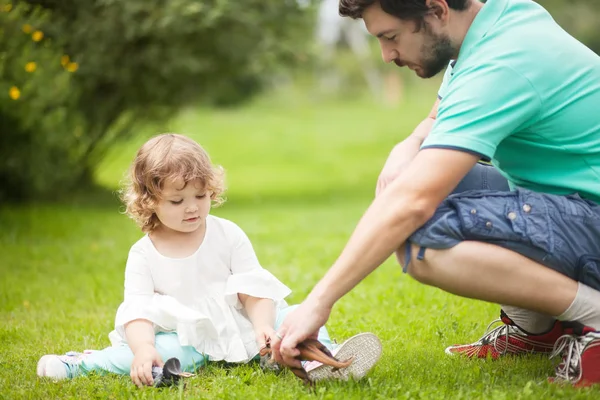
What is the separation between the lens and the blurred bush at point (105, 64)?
6.93 meters

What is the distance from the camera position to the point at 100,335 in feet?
12.4

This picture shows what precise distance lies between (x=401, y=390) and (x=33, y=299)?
2.87 metres

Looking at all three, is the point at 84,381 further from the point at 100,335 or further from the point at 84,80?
the point at 84,80

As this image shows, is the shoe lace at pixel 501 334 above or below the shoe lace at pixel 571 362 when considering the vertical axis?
below

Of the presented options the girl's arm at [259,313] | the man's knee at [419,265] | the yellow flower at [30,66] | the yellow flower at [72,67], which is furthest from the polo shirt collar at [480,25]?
the yellow flower at [72,67]

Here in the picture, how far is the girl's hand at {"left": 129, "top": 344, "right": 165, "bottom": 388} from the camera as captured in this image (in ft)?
9.45

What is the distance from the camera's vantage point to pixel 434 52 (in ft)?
9.25

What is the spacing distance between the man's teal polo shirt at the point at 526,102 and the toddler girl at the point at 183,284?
104 cm

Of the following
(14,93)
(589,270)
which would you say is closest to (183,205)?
(589,270)

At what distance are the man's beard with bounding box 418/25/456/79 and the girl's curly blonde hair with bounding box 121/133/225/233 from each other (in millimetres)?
940

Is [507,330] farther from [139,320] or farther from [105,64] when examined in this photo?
[105,64]

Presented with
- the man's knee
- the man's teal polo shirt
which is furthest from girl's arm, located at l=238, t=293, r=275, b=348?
the man's teal polo shirt

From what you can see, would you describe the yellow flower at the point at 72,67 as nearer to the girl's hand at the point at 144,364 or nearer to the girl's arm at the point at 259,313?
the girl's arm at the point at 259,313

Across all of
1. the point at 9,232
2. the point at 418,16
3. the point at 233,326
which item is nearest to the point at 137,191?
the point at 233,326
